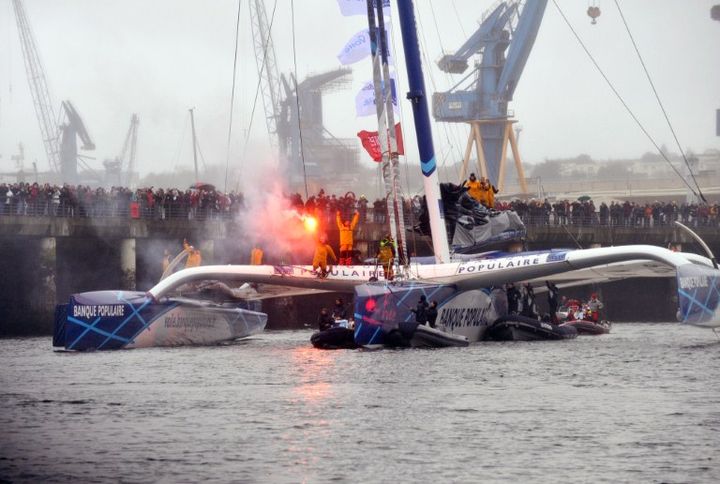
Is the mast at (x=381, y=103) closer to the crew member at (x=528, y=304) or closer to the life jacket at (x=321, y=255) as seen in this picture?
the life jacket at (x=321, y=255)

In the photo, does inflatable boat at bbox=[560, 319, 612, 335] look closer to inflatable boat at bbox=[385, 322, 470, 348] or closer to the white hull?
the white hull

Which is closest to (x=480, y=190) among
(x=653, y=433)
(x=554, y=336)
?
(x=554, y=336)

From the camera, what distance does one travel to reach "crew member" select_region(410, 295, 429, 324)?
99.8ft

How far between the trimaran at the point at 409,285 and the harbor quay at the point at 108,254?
8.61 meters

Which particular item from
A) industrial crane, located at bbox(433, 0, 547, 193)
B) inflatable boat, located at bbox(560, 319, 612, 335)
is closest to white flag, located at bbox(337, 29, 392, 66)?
inflatable boat, located at bbox(560, 319, 612, 335)

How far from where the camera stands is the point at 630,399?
68.5ft

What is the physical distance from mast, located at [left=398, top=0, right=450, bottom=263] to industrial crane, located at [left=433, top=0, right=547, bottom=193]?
49920 mm

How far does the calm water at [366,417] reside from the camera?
15078 mm

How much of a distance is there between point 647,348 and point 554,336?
3884 mm

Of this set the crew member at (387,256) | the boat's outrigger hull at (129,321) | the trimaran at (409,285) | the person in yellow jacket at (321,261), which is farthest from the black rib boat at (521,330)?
the boat's outrigger hull at (129,321)

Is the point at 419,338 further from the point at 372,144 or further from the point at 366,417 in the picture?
the point at 366,417

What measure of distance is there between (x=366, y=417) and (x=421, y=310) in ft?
37.6

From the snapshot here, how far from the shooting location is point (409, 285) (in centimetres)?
3072

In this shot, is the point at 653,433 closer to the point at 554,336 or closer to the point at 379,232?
the point at 554,336
